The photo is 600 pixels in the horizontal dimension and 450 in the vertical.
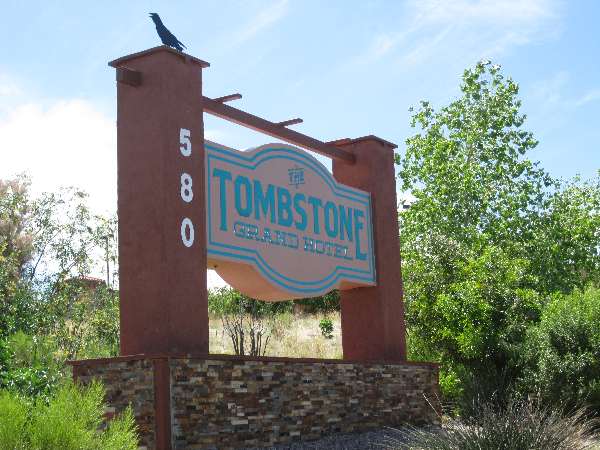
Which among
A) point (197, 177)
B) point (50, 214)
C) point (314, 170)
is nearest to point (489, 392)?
point (314, 170)

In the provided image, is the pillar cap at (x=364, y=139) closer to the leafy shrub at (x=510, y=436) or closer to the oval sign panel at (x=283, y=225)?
the oval sign panel at (x=283, y=225)

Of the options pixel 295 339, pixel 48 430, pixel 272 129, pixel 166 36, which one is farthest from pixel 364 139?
pixel 295 339

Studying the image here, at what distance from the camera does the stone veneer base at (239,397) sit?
34.4 feet

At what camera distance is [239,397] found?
11430mm

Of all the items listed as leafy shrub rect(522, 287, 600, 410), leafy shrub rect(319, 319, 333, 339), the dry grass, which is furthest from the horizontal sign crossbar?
leafy shrub rect(319, 319, 333, 339)

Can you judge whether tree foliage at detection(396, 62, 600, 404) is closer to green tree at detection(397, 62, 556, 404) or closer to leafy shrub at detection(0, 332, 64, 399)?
green tree at detection(397, 62, 556, 404)

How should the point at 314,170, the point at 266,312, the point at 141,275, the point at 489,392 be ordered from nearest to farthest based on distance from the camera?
the point at 141,275, the point at 314,170, the point at 489,392, the point at 266,312

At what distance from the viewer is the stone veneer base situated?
10.5 m

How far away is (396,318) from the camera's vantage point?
16312 mm

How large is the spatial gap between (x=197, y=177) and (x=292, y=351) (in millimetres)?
15752

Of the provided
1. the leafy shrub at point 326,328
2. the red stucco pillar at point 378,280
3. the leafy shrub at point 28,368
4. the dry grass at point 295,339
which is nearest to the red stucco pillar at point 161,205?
the leafy shrub at point 28,368

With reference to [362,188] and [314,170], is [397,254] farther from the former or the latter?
[314,170]

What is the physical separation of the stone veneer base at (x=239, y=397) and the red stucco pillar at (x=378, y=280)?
129cm

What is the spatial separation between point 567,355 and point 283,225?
6.66 metres
